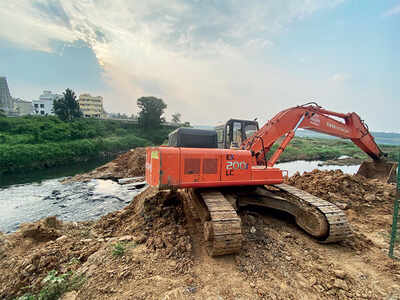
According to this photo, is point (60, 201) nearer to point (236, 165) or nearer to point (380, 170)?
point (236, 165)

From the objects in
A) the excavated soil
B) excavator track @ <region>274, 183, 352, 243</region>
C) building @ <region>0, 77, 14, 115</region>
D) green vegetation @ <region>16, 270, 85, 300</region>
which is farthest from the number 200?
building @ <region>0, 77, 14, 115</region>

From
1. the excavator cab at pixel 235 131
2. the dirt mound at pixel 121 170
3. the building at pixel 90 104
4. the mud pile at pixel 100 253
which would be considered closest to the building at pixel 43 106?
the building at pixel 90 104

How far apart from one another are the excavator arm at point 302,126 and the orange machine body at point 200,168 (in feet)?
3.23

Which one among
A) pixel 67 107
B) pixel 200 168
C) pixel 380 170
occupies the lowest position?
pixel 380 170

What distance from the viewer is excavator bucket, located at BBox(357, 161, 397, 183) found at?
7707 millimetres

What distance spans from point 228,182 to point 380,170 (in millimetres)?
9159

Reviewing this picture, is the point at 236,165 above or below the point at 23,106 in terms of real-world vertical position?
below

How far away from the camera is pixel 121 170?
14.2 m

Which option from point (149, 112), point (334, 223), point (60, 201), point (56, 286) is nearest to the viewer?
point (56, 286)

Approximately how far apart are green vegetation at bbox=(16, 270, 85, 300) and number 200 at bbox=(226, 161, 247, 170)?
9.74 feet

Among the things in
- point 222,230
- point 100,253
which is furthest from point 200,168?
point 100,253

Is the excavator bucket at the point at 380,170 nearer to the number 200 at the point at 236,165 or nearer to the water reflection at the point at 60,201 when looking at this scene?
the number 200 at the point at 236,165

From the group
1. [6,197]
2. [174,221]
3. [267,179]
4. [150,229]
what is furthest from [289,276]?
[6,197]

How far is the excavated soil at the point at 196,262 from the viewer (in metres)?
2.49
